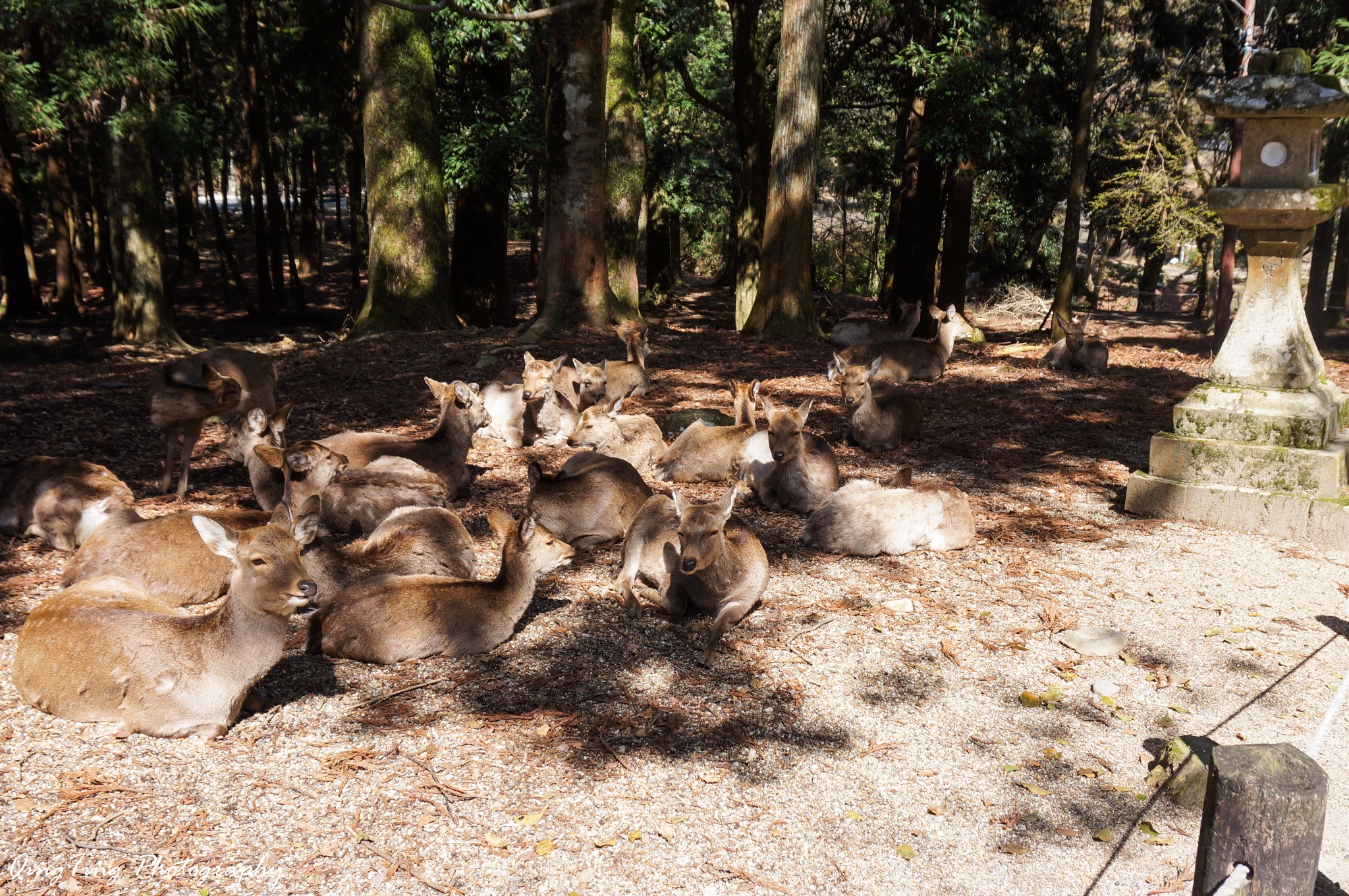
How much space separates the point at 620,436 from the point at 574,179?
6.75 meters

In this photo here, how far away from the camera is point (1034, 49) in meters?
27.3

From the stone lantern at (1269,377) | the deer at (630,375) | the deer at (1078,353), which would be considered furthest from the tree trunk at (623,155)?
the stone lantern at (1269,377)

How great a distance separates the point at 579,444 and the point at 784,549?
330cm

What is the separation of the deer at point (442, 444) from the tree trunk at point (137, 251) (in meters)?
12.0

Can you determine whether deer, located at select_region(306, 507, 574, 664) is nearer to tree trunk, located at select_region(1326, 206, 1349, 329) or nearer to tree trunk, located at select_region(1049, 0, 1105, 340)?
tree trunk, located at select_region(1049, 0, 1105, 340)

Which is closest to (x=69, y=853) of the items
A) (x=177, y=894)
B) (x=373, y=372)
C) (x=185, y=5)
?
(x=177, y=894)

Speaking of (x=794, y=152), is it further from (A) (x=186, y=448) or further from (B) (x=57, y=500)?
(B) (x=57, y=500)

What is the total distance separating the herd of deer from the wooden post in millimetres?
3080

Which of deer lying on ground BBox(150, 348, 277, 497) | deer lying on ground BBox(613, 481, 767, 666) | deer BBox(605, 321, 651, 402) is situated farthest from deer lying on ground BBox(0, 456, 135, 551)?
deer BBox(605, 321, 651, 402)

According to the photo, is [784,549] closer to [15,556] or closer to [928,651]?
[928,651]

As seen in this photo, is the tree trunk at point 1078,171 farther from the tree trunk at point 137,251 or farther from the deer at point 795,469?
the tree trunk at point 137,251

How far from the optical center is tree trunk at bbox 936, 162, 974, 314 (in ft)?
60.3

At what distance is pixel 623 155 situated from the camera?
57.4 ft

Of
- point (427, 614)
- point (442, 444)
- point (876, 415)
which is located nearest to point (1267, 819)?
point (427, 614)
